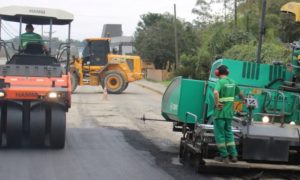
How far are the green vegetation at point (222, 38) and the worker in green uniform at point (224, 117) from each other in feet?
9.56

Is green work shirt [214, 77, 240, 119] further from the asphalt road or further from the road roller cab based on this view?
the road roller cab

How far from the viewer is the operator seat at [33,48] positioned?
13.1 metres

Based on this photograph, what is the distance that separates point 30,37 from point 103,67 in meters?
17.6

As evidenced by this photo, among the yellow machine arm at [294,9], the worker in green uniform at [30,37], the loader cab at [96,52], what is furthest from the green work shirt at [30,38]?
the loader cab at [96,52]

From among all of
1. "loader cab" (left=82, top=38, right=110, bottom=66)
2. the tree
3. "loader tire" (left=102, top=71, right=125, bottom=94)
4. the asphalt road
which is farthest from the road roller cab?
the tree

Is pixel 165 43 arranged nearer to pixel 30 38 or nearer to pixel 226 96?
pixel 30 38

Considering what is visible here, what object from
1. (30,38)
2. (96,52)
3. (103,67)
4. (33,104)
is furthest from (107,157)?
(96,52)

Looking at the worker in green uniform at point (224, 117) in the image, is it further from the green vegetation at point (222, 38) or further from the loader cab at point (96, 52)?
the loader cab at point (96, 52)

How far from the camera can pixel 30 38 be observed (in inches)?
517

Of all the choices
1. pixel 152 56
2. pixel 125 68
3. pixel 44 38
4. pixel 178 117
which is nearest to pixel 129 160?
pixel 178 117

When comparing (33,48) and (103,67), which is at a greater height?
(33,48)

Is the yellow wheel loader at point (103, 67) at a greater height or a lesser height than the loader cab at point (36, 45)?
lesser

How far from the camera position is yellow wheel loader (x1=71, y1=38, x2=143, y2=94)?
30531mm

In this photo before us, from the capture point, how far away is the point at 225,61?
443 inches
